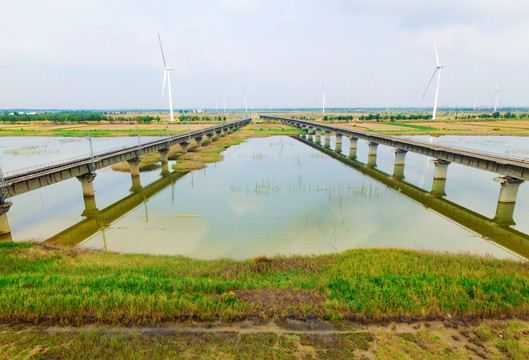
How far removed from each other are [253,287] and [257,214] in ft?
46.5

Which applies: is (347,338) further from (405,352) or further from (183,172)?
(183,172)

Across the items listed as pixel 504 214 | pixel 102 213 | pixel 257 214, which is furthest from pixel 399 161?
pixel 102 213

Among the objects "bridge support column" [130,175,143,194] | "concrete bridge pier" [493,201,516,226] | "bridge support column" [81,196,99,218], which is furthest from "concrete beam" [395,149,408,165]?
"bridge support column" [81,196,99,218]

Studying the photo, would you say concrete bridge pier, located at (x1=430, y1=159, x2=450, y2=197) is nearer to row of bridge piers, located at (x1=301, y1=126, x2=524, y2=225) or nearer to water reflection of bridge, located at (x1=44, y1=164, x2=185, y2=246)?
row of bridge piers, located at (x1=301, y1=126, x2=524, y2=225)

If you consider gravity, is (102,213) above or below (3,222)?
below

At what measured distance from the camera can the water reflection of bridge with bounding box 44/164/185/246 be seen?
2426 cm

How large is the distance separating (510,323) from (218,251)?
16462mm

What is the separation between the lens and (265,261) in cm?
1739

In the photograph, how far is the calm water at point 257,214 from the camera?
22375 mm

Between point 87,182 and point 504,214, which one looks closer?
point 504,214

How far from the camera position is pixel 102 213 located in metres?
30.0

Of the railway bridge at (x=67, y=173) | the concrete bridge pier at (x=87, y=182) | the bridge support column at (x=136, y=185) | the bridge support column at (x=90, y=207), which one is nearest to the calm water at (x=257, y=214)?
the bridge support column at (x=90, y=207)

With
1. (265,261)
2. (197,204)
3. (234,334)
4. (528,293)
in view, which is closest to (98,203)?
(197,204)

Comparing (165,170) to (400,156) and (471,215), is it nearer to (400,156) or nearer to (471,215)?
(400,156)
